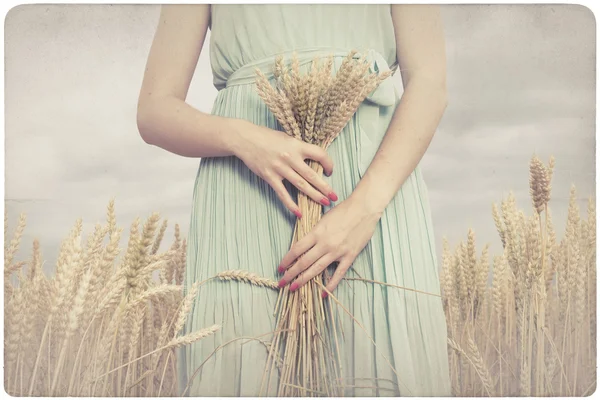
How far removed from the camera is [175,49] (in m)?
1.51

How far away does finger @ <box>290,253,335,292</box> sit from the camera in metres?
1.41

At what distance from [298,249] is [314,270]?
0.06 m

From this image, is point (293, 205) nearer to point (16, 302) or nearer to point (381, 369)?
point (381, 369)

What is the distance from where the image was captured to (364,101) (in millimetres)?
1468

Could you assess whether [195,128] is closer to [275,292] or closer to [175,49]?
[175,49]

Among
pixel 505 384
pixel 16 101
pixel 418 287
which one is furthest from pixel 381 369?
pixel 16 101

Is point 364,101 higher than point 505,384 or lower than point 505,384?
higher

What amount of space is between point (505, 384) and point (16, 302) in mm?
1190

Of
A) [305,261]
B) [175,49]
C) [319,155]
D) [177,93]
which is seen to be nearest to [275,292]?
[305,261]

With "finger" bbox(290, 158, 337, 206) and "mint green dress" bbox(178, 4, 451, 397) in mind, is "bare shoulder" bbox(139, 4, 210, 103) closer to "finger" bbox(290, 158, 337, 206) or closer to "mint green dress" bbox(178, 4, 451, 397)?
"mint green dress" bbox(178, 4, 451, 397)

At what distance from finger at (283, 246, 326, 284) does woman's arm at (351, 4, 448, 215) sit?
0.15 meters

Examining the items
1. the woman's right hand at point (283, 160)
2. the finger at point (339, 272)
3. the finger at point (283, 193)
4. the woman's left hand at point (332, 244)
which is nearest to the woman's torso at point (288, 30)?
the woman's right hand at point (283, 160)

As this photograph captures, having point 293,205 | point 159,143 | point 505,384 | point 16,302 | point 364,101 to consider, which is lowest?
point 505,384

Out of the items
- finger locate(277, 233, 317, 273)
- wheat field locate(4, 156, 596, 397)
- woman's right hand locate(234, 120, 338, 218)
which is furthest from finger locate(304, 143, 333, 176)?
wheat field locate(4, 156, 596, 397)
